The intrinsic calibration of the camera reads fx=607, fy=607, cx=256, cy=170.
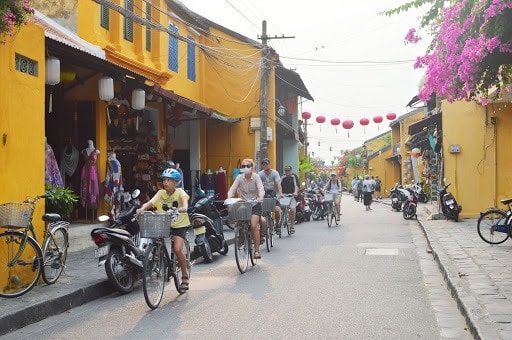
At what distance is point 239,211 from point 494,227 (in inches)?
227

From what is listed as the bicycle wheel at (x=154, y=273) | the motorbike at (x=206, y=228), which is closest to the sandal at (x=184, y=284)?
the bicycle wheel at (x=154, y=273)

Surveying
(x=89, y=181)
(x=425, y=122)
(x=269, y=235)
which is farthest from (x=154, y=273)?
(x=425, y=122)

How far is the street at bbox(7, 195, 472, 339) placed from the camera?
19.6ft

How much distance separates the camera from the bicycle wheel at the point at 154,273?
22.8ft

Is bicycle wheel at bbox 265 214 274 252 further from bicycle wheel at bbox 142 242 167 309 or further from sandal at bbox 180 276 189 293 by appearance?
bicycle wheel at bbox 142 242 167 309

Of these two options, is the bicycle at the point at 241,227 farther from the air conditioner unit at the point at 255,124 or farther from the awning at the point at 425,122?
the awning at the point at 425,122

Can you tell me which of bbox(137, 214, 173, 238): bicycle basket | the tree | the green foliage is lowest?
bbox(137, 214, 173, 238): bicycle basket

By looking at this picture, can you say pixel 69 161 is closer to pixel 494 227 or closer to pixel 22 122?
pixel 22 122

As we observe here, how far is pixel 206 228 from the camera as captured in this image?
11.2m

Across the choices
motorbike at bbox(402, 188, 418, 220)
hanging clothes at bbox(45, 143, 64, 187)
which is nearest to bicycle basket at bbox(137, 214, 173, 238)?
Result: hanging clothes at bbox(45, 143, 64, 187)

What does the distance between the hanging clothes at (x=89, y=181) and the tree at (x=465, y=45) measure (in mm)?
6615

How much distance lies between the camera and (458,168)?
758 inches

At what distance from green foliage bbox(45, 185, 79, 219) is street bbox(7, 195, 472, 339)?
2431mm

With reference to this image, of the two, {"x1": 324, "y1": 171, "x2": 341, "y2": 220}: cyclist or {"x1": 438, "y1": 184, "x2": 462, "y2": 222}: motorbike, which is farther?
{"x1": 324, "y1": 171, "x2": 341, "y2": 220}: cyclist
